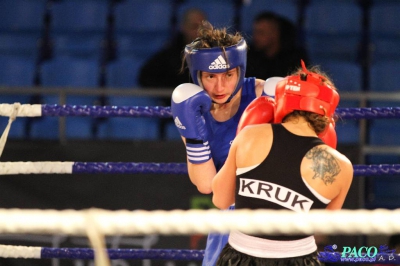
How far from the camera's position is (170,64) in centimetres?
435

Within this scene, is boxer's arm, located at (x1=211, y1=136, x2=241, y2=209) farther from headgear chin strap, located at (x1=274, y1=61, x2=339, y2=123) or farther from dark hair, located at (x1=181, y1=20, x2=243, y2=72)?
dark hair, located at (x1=181, y1=20, x2=243, y2=72)

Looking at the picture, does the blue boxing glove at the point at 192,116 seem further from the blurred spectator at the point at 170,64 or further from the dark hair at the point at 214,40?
the blurred spectator at the point at 170,64

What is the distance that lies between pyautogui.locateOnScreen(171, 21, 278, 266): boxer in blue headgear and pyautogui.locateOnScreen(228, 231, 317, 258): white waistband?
0.32 m

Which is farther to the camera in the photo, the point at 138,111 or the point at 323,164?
the point at 138,111

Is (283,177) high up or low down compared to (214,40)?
down

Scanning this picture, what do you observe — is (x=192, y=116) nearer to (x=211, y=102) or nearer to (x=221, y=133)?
(x=211, y=102)

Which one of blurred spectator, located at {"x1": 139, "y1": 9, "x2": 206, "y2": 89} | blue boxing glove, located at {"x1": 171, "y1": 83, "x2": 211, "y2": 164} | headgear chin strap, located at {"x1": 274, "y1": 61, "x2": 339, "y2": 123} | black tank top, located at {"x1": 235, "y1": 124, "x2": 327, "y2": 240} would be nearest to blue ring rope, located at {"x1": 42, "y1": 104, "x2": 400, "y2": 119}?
blue boxing glove, located at {"x1": 171, "y1": 83, "x2": 211, "y2": 164}

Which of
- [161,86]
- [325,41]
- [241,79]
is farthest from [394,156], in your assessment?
[241,79]

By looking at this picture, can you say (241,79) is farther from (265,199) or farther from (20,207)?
(20,207)

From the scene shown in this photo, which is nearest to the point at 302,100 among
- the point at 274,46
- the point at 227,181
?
the point at 227,181

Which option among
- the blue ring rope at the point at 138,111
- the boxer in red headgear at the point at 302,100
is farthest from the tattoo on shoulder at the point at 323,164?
the blue ring rope at the point at 138,111

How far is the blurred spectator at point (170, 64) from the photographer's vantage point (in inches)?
170

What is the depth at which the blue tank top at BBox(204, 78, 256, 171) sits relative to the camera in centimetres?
238

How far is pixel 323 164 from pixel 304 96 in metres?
0.21
